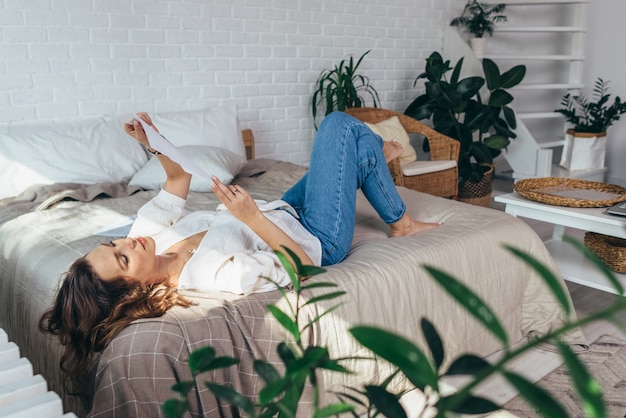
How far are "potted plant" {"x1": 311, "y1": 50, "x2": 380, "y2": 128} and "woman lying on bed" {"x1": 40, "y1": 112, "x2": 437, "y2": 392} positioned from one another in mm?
1811

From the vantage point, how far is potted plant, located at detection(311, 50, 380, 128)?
13.6 feet

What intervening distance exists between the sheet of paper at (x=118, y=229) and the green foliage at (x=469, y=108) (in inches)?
105

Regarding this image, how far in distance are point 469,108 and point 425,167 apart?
840mm

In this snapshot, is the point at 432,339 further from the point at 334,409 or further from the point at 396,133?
the point at 396,133

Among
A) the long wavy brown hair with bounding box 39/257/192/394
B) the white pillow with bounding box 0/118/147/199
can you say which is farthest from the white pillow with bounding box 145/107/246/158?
the long wavy brown hair with bounding box 39/257/192/394

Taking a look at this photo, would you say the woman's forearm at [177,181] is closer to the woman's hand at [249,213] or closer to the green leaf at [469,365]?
the woman's hand at [249,213]

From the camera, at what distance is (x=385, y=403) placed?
2.02 feet

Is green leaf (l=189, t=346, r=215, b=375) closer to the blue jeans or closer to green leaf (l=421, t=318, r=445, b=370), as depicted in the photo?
green leaf (l=421, t=318, r=445, b=370)

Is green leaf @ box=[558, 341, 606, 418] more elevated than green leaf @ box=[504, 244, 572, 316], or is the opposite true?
green leaf @ box=[504, 244, 572, 316]

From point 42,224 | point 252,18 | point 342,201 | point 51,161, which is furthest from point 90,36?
point 342,201

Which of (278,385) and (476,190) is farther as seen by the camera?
(476,190)

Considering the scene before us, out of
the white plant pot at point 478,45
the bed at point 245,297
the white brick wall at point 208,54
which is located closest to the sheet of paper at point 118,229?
the bed at point 245,297

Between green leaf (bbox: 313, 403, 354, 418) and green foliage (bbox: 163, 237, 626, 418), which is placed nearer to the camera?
green foliage (bbox: 163, 237, 626, 418)

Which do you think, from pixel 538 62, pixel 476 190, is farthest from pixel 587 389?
pixel 538 62
